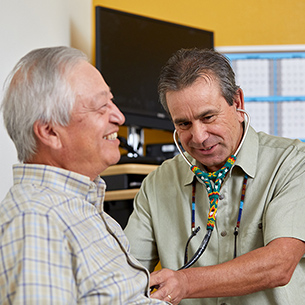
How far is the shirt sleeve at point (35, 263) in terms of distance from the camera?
0.93m

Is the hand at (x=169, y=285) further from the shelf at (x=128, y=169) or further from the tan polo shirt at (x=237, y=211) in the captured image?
the shelf at (x=128, y=169)

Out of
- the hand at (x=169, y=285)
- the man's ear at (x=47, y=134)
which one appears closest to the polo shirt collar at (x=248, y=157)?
the hand at (x=169, y=285)

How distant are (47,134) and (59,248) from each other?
10.6 inches

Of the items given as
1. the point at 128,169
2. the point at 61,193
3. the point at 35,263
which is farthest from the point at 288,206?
the point at 128,169

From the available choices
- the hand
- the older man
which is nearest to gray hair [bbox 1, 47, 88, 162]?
the older man

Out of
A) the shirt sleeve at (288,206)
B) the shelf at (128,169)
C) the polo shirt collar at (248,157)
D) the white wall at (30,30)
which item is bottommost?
the shelf at (128,169)

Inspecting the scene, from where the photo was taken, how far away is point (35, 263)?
0.94 m

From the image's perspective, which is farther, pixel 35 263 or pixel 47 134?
pixel 47 134

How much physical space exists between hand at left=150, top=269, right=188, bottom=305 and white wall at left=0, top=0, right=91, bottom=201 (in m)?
0.70

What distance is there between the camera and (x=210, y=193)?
5.51ft

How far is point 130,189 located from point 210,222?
1.04m

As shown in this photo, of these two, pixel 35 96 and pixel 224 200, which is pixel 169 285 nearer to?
pixel 224 200

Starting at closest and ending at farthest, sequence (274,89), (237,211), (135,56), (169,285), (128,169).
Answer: (169,285)
(237,211)
(128,169)
(135,56)
(274,89)

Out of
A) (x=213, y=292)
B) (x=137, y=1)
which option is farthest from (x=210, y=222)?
(x=137, y=1)
